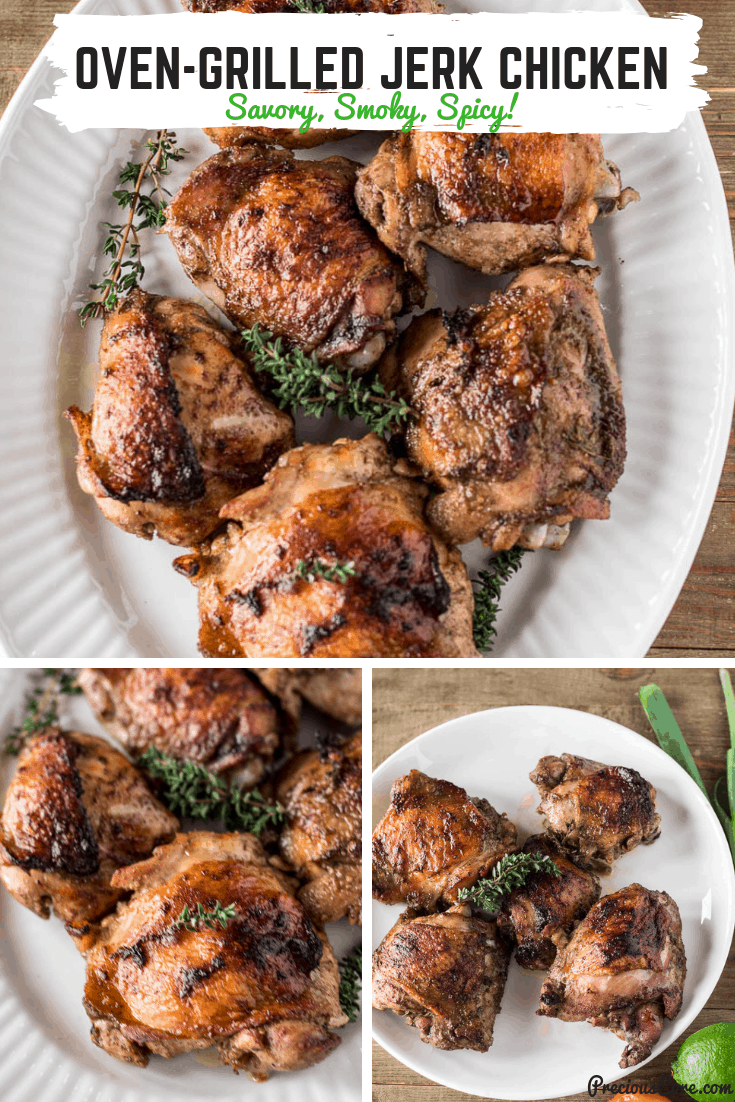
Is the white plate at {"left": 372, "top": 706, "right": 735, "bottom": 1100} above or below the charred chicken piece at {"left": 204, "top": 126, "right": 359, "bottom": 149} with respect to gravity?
below

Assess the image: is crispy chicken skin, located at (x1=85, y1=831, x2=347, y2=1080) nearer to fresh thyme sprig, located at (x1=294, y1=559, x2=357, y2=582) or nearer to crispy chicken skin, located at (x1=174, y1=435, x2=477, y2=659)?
crispy chicken skin, located at (x1=174, y1=435, x2=477, y2=659)

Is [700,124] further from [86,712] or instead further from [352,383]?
[86,712]

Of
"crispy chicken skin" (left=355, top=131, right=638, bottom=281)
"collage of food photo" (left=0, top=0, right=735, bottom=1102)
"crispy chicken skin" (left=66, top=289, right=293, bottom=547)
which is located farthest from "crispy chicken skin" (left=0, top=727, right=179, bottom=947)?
"crispy chicken skin" (left=355, top=131, right=638, bottom=281)

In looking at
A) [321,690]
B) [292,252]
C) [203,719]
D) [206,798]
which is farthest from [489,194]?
[206,798]

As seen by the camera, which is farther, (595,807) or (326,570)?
(326,570)

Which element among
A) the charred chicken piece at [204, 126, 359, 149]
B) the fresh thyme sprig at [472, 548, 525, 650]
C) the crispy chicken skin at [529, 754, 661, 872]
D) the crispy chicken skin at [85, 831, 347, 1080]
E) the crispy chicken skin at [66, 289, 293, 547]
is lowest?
the crispy chicken skin at [85, 831, 347, 1080]

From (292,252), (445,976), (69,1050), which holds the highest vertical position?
(292,252)

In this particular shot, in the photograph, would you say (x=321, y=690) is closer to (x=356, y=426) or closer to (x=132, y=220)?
(x=356, y=426)
